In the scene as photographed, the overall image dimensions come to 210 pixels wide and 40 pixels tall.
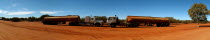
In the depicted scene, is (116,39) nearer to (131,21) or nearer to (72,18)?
(131,21)

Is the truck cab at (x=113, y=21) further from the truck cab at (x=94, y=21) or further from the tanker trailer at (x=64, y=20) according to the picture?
the tanker trailer at (x=64, y=20)

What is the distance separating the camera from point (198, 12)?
30.2 m

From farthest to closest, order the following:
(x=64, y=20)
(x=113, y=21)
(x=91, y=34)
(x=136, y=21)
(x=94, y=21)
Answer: (x=64, y=20) → (x=94, y=21) → (x=136, y=21) → (x=113, y=21) → (x=91, y=34)

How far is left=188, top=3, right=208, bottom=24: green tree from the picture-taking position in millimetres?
30031

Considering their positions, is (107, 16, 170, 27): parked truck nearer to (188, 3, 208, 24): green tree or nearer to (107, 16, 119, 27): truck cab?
(107, 16, 119, 27): truck cab

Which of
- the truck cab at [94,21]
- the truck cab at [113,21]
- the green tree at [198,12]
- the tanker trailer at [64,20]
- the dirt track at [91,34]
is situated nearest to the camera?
the dirt track at [91,34]

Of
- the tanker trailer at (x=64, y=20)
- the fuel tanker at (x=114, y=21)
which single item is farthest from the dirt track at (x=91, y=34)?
the tanker trailer at (x=64, y=20)

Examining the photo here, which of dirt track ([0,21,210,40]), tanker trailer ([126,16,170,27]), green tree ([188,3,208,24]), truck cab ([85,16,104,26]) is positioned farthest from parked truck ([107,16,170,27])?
dirt track ([0,21,210,40])

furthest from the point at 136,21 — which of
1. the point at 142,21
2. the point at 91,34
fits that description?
the point at 91,34

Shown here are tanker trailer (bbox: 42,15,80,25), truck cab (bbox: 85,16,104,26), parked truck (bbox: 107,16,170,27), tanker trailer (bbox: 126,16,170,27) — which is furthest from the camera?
tanker trailer (bbox: 42,15,80,25)

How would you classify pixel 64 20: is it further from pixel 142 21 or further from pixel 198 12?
pixel 198 12

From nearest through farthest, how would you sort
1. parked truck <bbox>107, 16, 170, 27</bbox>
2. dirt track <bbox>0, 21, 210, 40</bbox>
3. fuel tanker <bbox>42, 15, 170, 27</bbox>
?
1. dirt track <bbox>0, 21, 210, 40</bbox>
2. parked truck <bbox>107, 16, 170, 27</bbox>
3. fuel tanker <bbox>42, 15, 170, 27</bbox>

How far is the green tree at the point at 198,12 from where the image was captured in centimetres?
3003

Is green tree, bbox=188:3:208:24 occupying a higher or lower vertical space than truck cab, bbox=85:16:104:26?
higher
